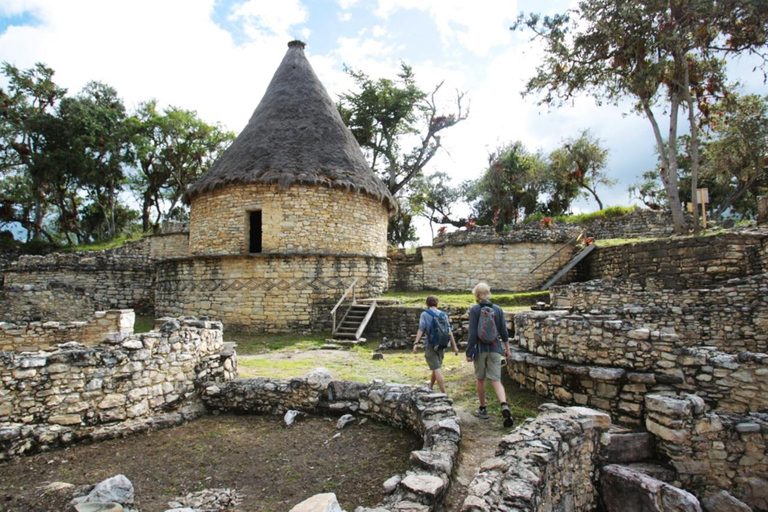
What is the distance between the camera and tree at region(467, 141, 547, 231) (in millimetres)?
29594

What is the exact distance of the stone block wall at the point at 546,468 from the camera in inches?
103

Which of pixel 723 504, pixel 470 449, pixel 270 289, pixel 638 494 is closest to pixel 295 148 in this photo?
pixel 270 289

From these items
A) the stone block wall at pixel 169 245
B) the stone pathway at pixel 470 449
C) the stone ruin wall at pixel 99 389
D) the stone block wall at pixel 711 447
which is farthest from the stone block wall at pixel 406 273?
the stone block wall at pixel 711 447

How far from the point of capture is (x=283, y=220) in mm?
13102

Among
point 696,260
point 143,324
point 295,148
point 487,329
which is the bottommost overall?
point 143,324

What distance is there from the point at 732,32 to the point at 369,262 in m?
14.1

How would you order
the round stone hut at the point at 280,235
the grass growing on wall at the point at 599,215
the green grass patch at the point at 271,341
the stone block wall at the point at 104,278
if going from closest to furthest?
the green grass patch at the point at 271,341 → the round stone hut at the point at 280,235 → the stone block wall at the point at 104,278 → the grass growing on wall at the point at 599,215

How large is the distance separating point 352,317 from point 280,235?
147 inches

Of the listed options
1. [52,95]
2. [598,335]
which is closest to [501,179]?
[598,335]

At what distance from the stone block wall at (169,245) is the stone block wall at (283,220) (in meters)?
8.90

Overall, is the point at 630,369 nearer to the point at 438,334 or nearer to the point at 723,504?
the point at 723,504

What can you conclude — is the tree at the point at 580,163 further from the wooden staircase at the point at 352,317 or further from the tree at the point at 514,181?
the wooden staircase at the point at 352,317

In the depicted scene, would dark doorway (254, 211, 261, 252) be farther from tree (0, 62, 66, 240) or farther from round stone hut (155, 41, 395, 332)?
tree (0, 62, 66, 240)

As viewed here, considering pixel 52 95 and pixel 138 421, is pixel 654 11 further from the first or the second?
pixel 52 95
